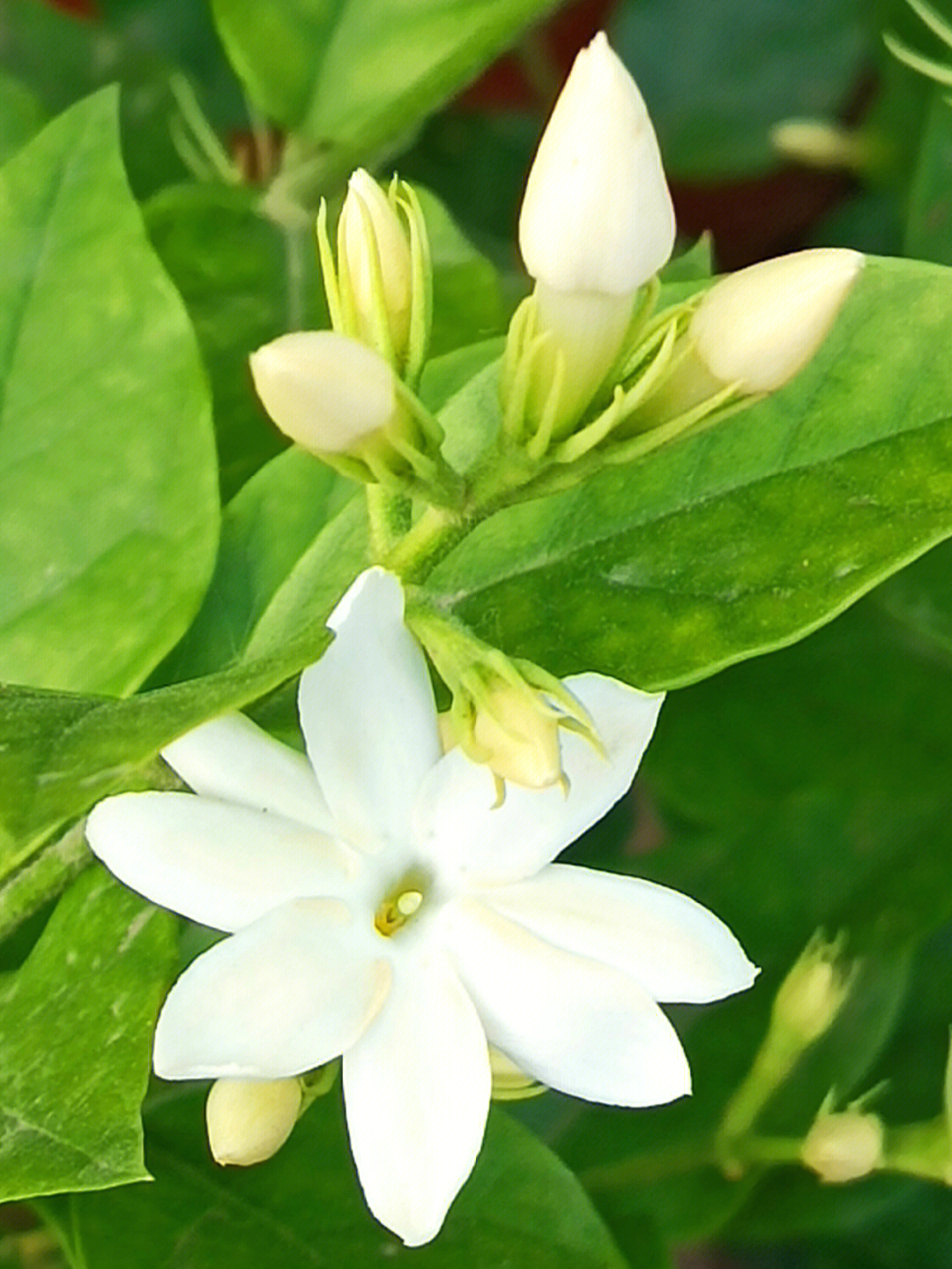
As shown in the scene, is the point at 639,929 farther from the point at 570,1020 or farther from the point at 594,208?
the point at 594,208

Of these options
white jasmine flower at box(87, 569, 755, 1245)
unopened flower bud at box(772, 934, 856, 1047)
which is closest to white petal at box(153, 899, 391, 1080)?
white jasmine flower at box(87, 569, 755, 1245)

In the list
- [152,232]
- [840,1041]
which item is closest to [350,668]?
[152,232]

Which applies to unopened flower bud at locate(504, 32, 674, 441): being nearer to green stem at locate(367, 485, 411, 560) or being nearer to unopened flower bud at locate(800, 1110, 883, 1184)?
green stem at locate(367, 485, 411, 560)

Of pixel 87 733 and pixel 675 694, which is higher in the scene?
pixel 87 733

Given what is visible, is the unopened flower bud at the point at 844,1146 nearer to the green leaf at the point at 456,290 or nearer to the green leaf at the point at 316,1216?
the green leaf at the point at 316,1216

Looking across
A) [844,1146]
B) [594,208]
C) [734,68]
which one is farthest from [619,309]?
[734,68]
